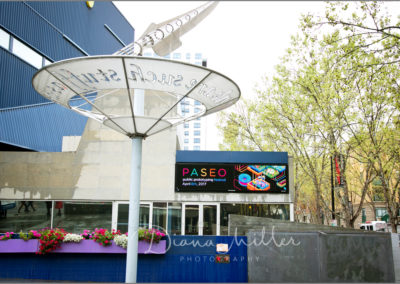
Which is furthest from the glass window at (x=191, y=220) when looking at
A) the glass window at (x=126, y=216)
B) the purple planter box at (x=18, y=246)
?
the purple planter box at (x=18, y=246)

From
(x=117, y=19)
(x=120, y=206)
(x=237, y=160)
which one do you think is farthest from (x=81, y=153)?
(x=117, y=19)

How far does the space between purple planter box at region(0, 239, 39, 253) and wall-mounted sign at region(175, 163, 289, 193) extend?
6713 mm

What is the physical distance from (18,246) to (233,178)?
914 centimetres

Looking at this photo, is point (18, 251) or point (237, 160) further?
point (237, 160)

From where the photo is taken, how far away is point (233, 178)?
16.9 metres

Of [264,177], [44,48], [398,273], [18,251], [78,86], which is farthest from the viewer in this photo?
[44,48]

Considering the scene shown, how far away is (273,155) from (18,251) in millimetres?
11044

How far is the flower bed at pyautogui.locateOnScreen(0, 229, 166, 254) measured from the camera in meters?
11.6

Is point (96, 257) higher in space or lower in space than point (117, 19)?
lower

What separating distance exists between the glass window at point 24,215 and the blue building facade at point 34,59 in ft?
12.1

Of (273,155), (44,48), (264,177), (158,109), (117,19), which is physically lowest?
(264,177)

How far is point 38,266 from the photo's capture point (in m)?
11.8

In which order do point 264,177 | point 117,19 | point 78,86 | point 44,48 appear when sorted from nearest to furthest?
point 78,86 < point 264,177 < point 44,48 < point 117,19

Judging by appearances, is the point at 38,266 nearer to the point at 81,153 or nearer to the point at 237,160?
the point at 81,153
